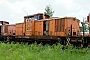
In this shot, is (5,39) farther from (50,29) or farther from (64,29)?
(64,29)

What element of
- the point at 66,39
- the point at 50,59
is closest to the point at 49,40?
the point at 66,39

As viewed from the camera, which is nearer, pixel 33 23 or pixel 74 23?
pixel 74 23

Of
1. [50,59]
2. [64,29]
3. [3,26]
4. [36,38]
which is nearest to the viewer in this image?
[50,59]

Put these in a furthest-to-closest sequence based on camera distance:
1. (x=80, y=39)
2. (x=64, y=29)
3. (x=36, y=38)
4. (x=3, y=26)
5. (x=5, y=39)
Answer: (x=3, y=26), (x=5, y=39), (x=36, y=38), (x=64, y=29), (x=80, y=39)

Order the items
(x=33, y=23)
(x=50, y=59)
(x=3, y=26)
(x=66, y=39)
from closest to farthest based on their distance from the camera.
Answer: (x=50, y=59)
(x=66, y=39)
(x=33, y=23)
(x=3, y=26)

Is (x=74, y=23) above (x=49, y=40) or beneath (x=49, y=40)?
above

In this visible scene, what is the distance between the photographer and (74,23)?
16047mm

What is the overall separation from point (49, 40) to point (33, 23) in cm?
355

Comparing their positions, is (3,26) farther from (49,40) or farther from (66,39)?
(66,39)

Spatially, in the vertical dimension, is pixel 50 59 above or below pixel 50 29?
below

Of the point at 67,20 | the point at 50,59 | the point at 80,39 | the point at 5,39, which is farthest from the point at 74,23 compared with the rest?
the point at 5,39

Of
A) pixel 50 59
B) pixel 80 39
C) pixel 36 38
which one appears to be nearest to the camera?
pixel 50 59

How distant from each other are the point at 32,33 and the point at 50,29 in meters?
2.50

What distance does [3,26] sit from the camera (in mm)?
25109
